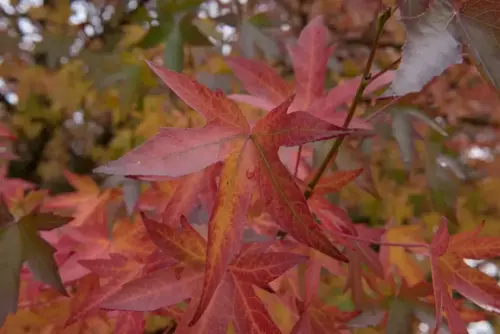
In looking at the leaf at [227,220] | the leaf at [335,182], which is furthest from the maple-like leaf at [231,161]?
the leaf at [335,182]

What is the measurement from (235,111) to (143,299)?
242 millimetres

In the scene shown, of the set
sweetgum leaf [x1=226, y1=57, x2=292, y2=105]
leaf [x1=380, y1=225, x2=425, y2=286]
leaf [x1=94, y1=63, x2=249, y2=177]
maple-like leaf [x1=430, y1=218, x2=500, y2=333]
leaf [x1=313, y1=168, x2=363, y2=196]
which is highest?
leaf [x1=94, y1=63, x2=249, y2=177]

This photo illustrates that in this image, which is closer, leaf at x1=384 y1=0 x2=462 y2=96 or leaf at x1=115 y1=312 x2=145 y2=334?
leaf at x1=384 y1=0 x2=462 y2=96

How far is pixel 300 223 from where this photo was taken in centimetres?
53

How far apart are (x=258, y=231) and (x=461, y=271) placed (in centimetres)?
29

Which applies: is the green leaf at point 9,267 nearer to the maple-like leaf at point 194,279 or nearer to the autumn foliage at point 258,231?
the autumn foliage at point 258,231

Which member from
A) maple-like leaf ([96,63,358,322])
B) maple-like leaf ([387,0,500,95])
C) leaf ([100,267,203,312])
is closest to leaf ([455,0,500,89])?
maple-like leaf ([387,0,500,95])

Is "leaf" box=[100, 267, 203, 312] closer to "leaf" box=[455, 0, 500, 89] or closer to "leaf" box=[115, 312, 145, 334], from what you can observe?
"leaf" box=[115, 312, 145, 334]

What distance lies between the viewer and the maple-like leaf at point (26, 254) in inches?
27.9

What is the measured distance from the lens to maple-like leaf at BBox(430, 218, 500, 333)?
25.8 inches

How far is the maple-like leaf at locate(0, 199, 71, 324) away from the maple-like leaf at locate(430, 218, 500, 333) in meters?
0.51

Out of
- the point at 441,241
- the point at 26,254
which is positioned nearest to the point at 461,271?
the point at 441,241

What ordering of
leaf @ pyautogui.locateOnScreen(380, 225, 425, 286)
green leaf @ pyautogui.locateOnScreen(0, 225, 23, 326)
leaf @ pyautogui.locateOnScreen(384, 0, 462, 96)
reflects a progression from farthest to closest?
leaf @ pyautogui.locateOnScreen(380, 225, 425, 286) < green leaf @ pyautogui.locateOnScreen(0, 225, 23, 326) < leaf @ pyautogui.locateOnScreen(384, 0, 462, 96)

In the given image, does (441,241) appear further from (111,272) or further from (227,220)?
(111,272)
